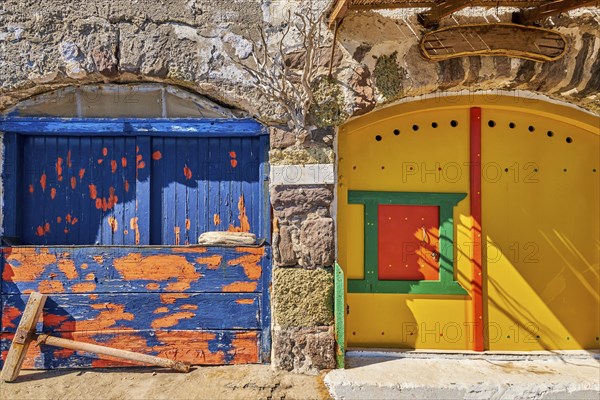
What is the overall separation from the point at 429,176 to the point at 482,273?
889mm

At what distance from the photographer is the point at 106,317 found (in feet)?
11.8

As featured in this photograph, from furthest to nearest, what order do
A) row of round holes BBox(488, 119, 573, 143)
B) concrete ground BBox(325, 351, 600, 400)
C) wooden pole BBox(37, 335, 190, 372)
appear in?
row of round holes BBox(488, 119, 573, 143) → wooden pole BBox(37, 335, 190, 372) → concrete ground BBox(325, 351, 600, 400)

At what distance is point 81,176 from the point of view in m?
3.75

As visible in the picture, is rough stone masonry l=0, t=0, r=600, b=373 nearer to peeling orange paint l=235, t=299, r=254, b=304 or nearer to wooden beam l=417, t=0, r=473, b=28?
wooden beam l=417, t=0, r=473, b=28

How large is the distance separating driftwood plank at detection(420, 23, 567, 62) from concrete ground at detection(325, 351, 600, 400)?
2.28m

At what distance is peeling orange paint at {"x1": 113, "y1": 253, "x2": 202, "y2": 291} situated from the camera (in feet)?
11.9

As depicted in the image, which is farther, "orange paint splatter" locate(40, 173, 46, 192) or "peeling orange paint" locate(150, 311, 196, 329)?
"orange paint splatter" locate(40, 173, 46, 192)

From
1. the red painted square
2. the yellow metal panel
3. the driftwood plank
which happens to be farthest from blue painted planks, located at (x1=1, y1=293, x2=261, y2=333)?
the driftwood plank

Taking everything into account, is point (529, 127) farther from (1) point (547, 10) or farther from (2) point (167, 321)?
(2) point (167, 321)

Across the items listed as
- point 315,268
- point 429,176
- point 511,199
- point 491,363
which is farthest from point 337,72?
point 491,363

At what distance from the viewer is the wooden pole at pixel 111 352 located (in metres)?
3.42

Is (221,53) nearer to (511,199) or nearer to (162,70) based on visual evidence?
(162,70)

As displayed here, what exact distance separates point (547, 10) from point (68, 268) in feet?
12.8

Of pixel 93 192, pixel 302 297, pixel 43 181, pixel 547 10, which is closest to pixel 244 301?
pixel 302 297
